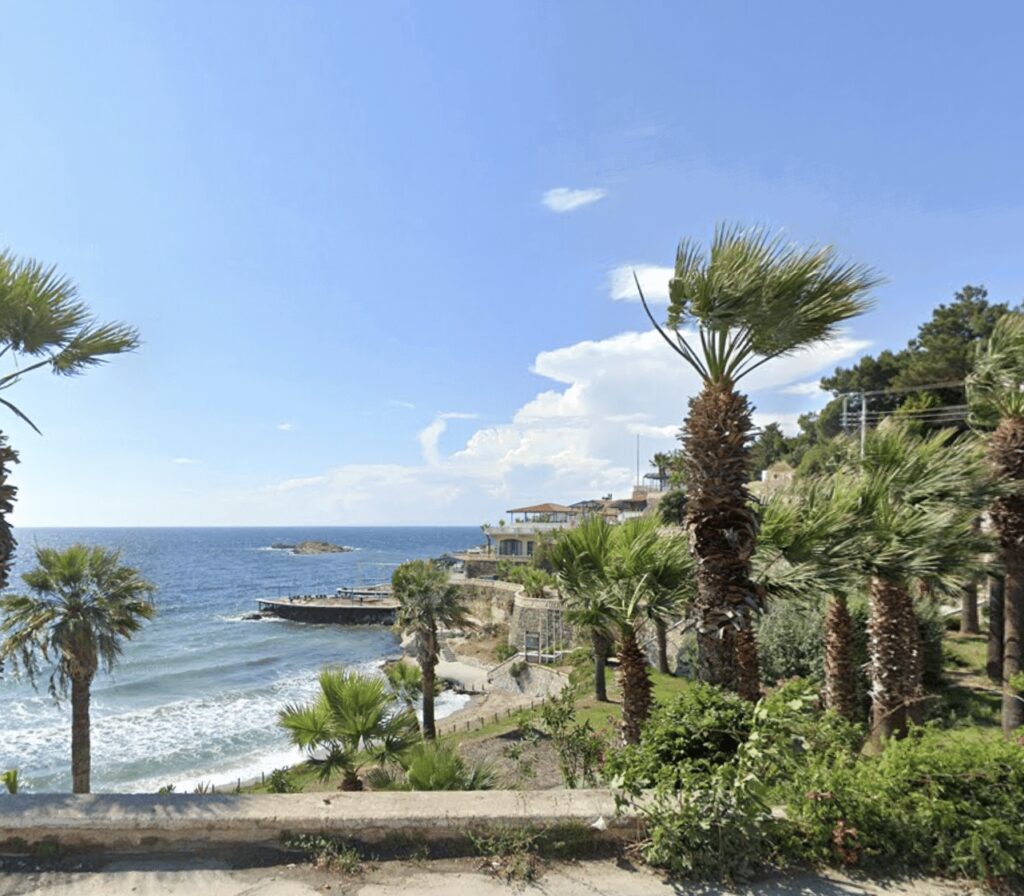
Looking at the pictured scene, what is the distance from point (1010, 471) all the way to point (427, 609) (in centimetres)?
1973

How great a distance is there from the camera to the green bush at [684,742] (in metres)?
3.16

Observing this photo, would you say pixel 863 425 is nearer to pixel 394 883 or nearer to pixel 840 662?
pixel 840 662

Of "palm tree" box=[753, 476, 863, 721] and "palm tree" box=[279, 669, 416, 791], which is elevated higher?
"palm tree" box=[753, 476, 863, 721]

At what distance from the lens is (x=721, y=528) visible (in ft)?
18.4

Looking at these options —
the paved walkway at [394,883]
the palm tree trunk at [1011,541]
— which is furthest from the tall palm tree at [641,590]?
the palm tree trunk at [1011,541]

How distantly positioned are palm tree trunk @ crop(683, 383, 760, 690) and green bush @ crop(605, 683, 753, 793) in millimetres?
2111

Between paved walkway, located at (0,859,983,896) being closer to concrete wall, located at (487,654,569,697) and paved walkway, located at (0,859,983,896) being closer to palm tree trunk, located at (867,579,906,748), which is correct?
palm tree trunk, located at (867,579,906,748)

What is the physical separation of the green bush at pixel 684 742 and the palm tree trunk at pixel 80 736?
42.6 feet

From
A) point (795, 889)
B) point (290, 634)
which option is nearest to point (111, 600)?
point (795, 889)

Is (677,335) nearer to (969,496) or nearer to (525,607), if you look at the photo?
(969,496)

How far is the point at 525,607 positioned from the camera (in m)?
41.8

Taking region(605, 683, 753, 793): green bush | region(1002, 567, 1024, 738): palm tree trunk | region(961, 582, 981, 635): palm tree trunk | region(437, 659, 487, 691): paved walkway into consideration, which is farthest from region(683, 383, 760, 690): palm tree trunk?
region(437, 659, 487, 691): paved walkway

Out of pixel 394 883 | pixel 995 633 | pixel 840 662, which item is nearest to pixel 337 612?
pixel 995 633

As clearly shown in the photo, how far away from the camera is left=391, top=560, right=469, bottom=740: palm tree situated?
77.6 feet
